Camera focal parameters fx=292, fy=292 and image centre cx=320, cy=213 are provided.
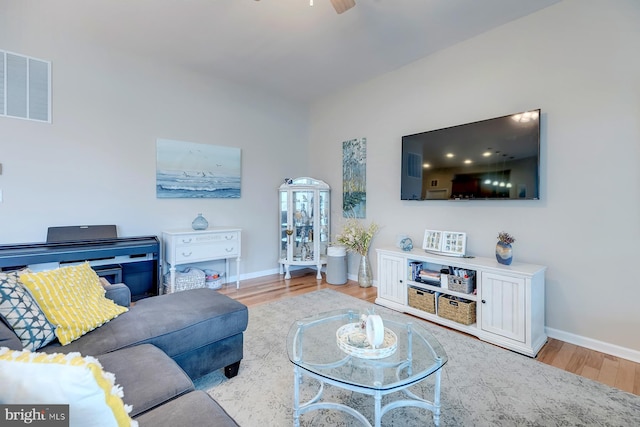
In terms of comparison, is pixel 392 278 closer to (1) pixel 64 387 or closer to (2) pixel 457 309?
(2) pixel 457 309

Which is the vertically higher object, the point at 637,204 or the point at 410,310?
the point at 637,204

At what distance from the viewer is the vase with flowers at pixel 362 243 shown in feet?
13.1

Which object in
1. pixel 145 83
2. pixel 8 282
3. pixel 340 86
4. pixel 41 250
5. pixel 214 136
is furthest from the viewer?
pixel 340 86

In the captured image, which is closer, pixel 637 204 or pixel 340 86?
pixel 637 204

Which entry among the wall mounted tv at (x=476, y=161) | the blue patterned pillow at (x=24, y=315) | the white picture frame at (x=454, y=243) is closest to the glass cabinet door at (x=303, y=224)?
the wall mounted tv at (x=476, y=161)

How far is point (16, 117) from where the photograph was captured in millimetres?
2779

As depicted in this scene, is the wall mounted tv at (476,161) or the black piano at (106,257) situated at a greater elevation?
the wall mounted tv at (476,161)

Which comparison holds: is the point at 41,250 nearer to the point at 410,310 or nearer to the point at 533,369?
the point at 410,310

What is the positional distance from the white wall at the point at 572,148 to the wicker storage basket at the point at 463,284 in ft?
1.31

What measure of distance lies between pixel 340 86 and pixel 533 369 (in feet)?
12.9

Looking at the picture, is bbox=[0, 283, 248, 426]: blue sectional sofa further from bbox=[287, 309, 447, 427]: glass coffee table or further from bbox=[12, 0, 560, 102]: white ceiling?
bbox=[12, 0, 560, 102]: white ceiling

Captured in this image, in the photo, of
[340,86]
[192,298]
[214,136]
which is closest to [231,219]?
[214,136]

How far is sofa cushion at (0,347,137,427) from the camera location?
61cm

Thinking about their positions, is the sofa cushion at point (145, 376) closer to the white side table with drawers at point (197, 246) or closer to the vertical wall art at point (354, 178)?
the white side table with drawers at point (197, 246)
